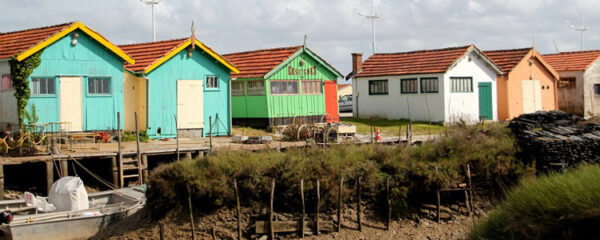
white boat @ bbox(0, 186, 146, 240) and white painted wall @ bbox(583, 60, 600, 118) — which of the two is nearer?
white boat @ bbox(0, 186, 146, 240)

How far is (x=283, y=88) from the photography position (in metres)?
31.3

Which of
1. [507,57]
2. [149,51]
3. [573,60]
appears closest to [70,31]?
[149,51]

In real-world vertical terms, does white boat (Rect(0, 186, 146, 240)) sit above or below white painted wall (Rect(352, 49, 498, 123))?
below

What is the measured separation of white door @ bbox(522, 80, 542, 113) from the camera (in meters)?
37.7

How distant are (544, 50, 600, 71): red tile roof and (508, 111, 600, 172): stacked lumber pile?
21.1 m

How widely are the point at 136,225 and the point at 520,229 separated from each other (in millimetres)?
10089

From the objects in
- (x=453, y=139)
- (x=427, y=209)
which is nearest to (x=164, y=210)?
(x=427, y=209)

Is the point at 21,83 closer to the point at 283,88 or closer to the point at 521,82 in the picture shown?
the point at 283,88

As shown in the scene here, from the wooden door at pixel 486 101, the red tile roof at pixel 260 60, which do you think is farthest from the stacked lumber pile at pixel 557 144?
the wooden door at pixel 486 101

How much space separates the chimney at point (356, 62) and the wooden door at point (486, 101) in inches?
249

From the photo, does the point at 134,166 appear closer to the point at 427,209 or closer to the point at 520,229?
the point at 427,209

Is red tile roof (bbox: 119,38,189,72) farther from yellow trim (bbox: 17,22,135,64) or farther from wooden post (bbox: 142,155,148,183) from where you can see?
wooden post (bbox: 142,155,148,183)

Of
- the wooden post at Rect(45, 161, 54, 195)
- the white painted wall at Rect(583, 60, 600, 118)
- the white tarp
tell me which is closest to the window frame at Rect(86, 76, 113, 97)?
the wooden post at Rect(45, 161, 54, 195)

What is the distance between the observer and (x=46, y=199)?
20.0 m
